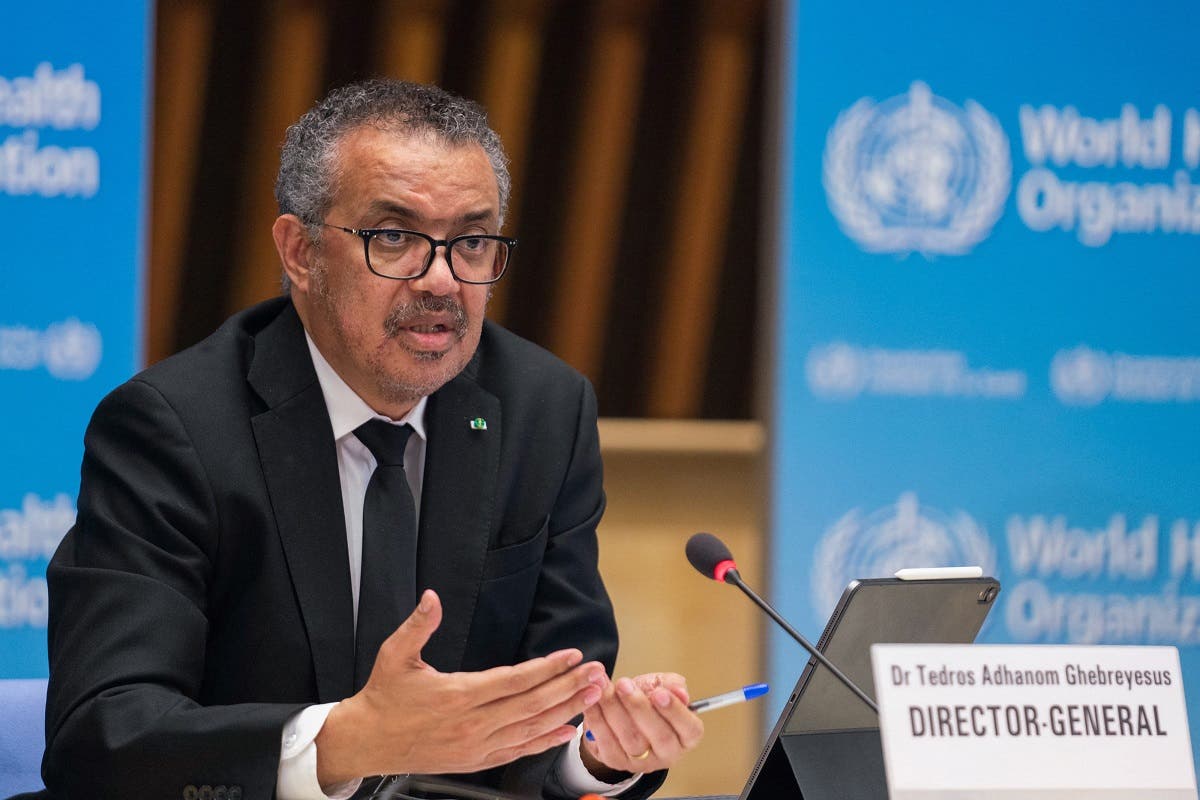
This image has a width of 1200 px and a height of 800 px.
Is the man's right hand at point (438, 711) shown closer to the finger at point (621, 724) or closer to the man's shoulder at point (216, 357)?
the finger at point (621, 724)

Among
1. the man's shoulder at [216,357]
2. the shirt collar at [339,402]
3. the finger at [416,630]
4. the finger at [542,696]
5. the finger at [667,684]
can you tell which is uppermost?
the man's shoulder at [216,357]

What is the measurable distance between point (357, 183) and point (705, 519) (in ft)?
8.22

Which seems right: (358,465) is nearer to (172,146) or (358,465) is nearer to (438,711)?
(438,711)

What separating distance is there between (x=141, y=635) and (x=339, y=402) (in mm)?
517

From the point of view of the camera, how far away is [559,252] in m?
4.49

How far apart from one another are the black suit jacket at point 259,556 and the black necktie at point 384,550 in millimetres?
33

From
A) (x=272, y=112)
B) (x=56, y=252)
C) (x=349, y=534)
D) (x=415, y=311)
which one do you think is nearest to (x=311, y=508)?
(x=349, y=534)

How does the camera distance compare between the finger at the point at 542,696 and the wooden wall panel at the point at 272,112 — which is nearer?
the finger at the point at 542,696

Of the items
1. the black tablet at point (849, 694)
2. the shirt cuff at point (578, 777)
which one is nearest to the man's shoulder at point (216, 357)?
the shirt cuff at point (578, 777)

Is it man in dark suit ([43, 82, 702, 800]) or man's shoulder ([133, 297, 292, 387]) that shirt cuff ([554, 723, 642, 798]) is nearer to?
man in dark suit ([43, 82, 702, 800])

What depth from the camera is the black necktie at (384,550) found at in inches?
84.5

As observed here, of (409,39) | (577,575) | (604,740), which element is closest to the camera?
(604,740)

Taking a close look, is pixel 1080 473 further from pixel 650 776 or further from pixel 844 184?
pixel 650 776

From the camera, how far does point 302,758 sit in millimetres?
1770
